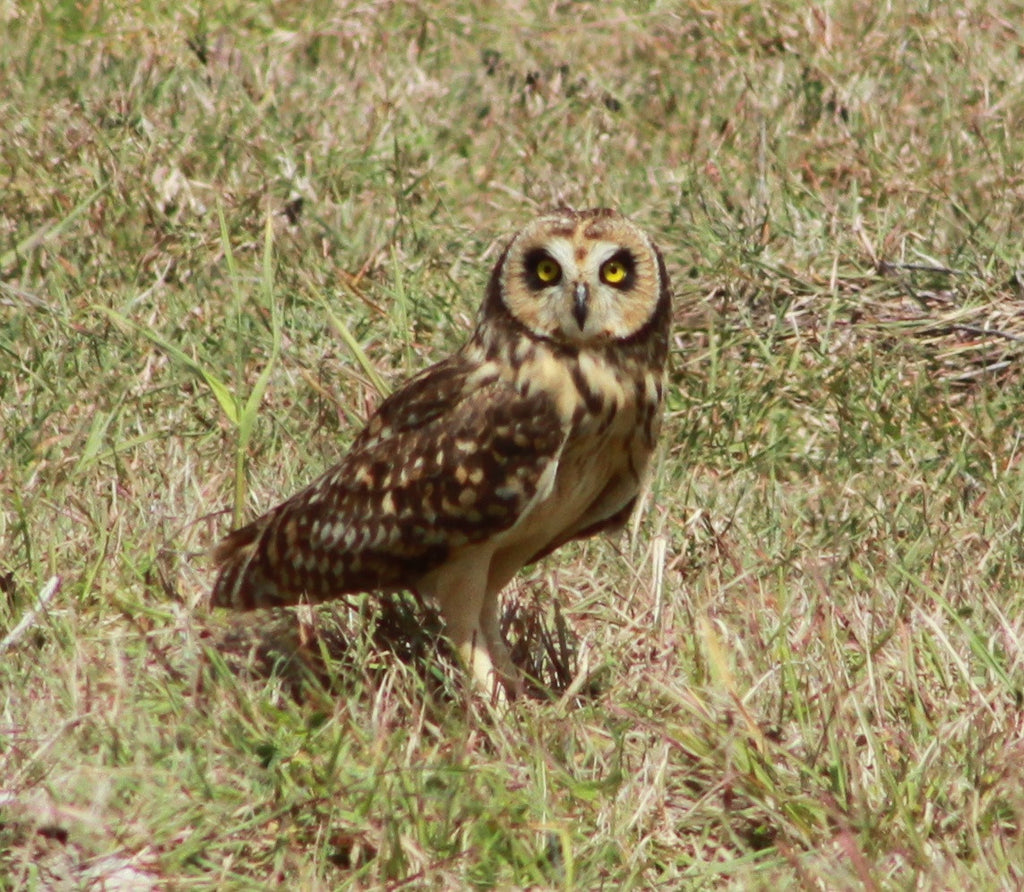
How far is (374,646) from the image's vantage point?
4.45 meters

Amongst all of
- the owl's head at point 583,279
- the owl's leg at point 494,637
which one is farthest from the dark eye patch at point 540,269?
the owl's leg at point 494,637

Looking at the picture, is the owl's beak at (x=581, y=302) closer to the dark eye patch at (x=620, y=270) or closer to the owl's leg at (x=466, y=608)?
the dark eye patch at (x=620, y=270)

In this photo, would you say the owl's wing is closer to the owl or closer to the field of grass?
the owl

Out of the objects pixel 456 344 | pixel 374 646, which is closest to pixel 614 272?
pixel 374 646

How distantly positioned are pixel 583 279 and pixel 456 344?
75.9 inches

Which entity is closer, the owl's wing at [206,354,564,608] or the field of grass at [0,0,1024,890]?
the field of grass at [0,0,1024,890]

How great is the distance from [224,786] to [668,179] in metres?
3.92

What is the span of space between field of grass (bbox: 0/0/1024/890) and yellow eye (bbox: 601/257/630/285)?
0.72m

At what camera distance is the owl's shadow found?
14.0ft

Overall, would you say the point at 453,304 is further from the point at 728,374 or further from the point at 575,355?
the point at 575,355

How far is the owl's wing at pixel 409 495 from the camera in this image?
420 centimetres

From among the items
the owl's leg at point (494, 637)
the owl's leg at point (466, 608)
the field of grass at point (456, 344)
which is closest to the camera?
the field of grass at point (456, 344)

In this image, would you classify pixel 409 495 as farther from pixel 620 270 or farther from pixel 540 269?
pixel 620 270

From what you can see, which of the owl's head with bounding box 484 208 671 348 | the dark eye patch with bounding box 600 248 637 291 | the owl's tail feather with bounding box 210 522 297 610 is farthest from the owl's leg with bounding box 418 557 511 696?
the dark eye patch with bounding box 600 248 637 291
